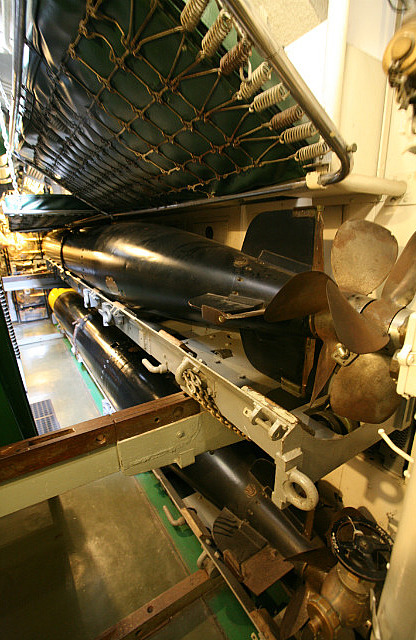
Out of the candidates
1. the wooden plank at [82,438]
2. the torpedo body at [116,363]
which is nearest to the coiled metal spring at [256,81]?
the wooden plank at [82,438]

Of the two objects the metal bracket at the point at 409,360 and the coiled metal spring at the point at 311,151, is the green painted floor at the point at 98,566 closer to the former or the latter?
the metal bracket at the point at 409,360

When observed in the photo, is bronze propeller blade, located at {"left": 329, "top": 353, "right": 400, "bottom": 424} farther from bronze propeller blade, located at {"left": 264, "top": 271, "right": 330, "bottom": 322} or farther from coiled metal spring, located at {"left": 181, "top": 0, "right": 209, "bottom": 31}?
coiled metal spring, located at {"left": 181, "top": 0, "right": 209, "bottom": 31}

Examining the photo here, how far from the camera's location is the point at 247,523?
5.93 ft

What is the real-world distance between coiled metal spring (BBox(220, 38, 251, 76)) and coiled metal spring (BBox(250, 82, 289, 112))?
0.13m

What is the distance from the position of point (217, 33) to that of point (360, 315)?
1.06m

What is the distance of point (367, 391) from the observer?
0.98 meters

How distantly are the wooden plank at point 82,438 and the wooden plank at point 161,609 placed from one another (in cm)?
126

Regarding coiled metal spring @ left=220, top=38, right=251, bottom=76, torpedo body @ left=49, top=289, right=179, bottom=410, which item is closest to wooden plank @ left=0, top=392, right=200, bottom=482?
torpedo body @ left=49, top=289, right=179, bottom=410

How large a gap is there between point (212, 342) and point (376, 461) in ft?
4.18

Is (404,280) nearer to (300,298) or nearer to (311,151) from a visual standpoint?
(300,298)

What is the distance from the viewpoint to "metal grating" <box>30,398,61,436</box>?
3.52 metres

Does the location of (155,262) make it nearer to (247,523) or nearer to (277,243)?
(277,243)

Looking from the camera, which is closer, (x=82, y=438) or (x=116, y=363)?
(x=82, y=438)

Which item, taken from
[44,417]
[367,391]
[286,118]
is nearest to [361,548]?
[367,391]
